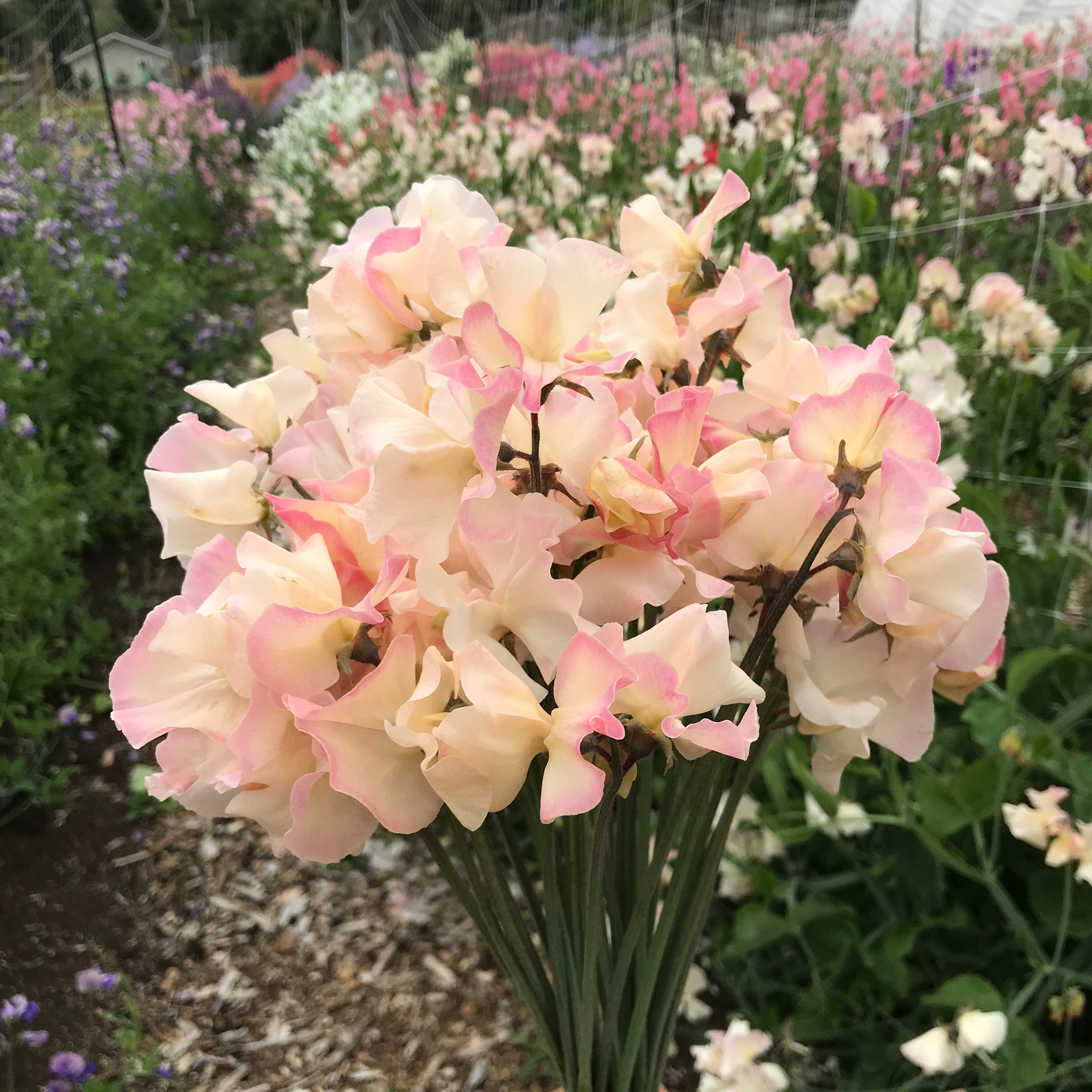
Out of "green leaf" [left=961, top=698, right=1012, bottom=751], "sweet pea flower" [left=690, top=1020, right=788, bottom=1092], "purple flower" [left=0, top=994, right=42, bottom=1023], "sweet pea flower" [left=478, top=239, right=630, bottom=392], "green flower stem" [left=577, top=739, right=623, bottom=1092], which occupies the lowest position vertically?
"purple flower" [left=0, top=994, right=42, bottom=1023]

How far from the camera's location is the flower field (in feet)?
0.95

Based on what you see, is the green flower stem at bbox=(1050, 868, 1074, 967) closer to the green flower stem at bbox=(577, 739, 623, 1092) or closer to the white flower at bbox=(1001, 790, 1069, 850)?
the white flower at bbox=(1001, 790, 1069, 850)

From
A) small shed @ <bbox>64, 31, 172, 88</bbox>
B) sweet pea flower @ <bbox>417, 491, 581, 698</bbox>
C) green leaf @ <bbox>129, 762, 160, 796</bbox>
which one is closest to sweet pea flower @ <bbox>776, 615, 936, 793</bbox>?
sweet pea flower @ <bbox>417, 491, 581, 698</bbox>

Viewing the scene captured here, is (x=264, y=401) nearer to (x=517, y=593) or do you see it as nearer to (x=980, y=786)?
(x=517, y=593)

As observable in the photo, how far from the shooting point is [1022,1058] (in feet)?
2.34

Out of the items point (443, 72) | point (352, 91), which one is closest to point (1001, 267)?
point (443, 72)

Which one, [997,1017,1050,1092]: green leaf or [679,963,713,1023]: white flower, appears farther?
[679,963,713,1023]: white flower

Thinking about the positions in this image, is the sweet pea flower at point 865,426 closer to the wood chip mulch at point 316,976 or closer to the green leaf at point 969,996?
the green leaf at point 969,996

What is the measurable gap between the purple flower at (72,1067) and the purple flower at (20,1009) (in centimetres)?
6

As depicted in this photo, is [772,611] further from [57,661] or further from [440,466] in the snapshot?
[57,661]

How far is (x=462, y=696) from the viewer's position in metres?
0.29

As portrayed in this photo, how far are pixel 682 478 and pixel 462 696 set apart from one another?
11 cm

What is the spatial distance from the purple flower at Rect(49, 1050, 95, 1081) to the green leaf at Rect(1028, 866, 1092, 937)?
107 cm

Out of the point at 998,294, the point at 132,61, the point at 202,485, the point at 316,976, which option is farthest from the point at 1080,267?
the point at 132,61
